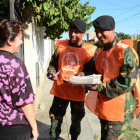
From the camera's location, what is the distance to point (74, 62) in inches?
105

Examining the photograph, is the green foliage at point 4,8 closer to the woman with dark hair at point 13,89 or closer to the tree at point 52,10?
the tree at point 52,10

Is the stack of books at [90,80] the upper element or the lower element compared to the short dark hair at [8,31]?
lower

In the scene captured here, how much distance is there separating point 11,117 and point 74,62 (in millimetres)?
1277

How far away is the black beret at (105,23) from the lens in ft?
6.32

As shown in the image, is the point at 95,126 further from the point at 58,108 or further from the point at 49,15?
the point at 49,15

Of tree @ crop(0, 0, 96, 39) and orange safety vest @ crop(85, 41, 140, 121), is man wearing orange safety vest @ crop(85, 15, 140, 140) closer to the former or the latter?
orange safety vest @ crop(85, 41, 140, 121)

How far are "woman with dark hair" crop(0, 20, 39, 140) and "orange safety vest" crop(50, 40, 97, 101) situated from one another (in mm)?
1054

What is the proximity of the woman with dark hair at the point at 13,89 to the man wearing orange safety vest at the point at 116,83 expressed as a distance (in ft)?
2.41

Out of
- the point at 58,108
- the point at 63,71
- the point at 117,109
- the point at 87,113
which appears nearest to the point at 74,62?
the point at 63,71

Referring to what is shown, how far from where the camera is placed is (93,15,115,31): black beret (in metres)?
1.93

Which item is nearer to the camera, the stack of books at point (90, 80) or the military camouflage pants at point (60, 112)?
the stack of books at point (90, 80)

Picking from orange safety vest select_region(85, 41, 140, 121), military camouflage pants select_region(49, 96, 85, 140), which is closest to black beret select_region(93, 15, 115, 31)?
orange safety vest select_region(85, 41, 140, 121)

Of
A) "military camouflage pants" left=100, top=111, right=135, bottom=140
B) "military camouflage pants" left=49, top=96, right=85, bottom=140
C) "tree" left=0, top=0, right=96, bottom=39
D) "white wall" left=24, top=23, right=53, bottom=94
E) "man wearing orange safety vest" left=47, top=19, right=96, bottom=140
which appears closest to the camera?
"military camouflage pants" left=100, top=111, right=135, bottom=140

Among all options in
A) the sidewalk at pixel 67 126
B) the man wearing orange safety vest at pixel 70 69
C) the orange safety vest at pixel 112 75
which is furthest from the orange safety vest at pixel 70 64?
the sidewalk at pixel 67 126
